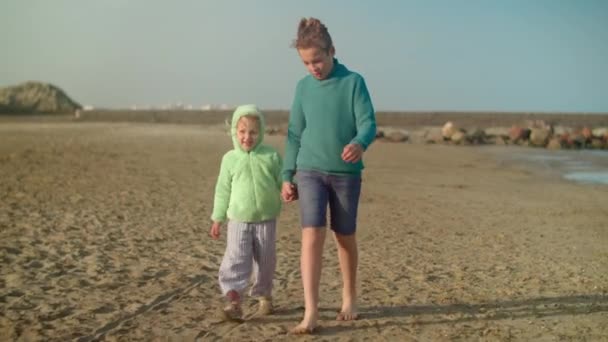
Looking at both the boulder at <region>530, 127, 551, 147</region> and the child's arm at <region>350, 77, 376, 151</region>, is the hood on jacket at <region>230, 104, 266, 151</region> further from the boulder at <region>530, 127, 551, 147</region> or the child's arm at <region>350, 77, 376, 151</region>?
the boulder at <region>530, 127, 551, 147</region>

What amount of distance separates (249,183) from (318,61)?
873 mm

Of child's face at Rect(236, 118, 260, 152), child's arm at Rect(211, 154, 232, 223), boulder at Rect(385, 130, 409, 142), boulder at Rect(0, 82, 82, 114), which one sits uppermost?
boulder at Rect(0, 82, 82, 114)

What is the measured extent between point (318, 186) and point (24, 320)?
1.96 metres

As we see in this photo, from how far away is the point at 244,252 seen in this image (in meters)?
4.08

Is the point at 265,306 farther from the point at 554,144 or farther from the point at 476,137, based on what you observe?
the point at 476,137

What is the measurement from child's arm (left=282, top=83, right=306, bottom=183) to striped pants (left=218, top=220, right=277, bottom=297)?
0.38m

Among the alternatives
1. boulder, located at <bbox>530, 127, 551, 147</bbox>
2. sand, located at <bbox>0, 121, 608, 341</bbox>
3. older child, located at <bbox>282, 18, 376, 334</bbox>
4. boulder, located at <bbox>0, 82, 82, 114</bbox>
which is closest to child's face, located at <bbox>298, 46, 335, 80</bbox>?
older child, located at <bbox>282, 18, 376, 334</bbox>

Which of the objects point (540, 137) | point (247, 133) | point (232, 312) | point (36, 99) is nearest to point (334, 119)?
point (247, 133)

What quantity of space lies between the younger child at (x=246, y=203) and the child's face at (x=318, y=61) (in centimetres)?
48

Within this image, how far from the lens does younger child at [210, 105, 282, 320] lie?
405 centimetres

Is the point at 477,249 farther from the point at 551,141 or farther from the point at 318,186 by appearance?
the point at 551,141

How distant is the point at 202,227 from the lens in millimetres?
7363

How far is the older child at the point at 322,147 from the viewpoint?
3785 mm

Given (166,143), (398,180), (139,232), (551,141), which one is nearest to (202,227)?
(139,232)
